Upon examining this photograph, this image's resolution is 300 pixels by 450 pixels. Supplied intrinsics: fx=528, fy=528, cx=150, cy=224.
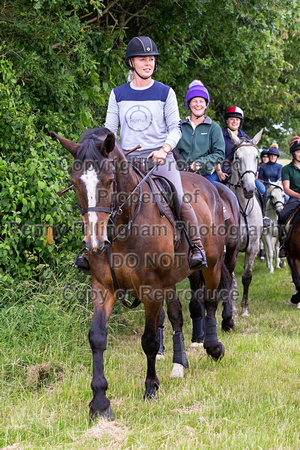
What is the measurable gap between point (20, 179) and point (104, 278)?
8.21 feet

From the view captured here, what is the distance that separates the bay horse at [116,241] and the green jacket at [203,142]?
2.26 meters

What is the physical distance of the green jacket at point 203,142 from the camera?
24.1 feet

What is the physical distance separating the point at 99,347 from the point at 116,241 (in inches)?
35.3

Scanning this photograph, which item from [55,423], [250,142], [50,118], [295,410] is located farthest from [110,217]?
[250,142]

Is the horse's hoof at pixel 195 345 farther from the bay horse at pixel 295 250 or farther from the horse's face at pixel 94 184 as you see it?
the horse's face at pixel 94 184

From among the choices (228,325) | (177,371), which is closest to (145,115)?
(177,371)

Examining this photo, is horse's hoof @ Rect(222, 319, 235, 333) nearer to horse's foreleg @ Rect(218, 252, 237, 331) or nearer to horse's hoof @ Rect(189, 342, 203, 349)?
horse's foreleg @ Rect(218, 252, 237, 331)

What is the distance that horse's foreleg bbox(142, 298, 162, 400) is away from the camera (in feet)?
15.8

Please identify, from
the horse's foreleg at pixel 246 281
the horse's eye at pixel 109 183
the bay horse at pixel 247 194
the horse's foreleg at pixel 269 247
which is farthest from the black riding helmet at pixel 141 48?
the horse's foreleg at pixel 269 247

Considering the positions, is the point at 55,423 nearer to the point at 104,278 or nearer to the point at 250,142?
the point at 104,278

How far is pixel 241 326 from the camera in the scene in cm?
841

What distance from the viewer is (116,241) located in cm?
450

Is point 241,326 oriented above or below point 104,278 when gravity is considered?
below

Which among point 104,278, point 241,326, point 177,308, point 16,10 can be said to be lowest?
point 241,326
